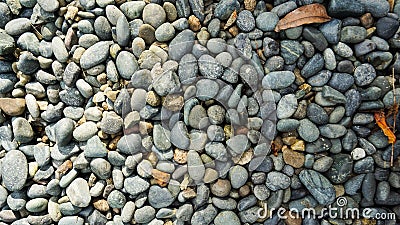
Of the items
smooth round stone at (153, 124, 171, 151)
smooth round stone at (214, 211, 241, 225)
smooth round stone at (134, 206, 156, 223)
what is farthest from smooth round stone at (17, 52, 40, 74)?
smooth round stone at (214, 211, 241, 225)

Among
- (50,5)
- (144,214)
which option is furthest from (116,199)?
(50,5)

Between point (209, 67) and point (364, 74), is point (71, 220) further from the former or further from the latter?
point (364, 74)

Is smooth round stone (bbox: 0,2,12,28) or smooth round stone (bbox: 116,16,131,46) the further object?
smooth round stone (bbox: 0,2,12,28)

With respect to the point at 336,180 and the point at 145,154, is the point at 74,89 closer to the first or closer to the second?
the point at 145,154

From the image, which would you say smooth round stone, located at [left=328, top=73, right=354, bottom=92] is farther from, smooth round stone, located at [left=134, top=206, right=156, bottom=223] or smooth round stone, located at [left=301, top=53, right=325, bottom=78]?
smooth round stone, located at [left=134, top=206, right=156, bottom=223]

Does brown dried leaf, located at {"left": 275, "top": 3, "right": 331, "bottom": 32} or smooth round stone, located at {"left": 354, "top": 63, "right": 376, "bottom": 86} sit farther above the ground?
brown dried leaf, located at {"left": 275, "top": 3, "right": 331, "bottom": 32}

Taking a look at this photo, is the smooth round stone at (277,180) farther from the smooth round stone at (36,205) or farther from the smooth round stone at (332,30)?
the smooth round stone at (36,205)

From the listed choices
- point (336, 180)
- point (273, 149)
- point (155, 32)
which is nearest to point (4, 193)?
point (155, 32)
